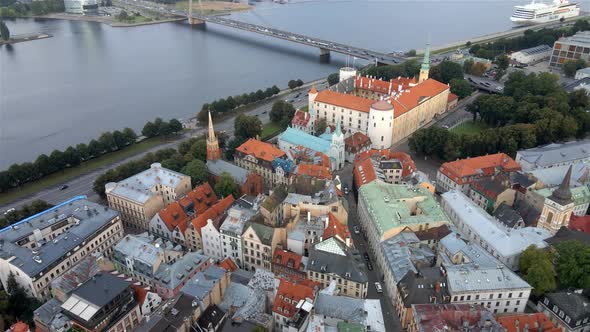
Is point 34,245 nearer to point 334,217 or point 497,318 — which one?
point 334,217

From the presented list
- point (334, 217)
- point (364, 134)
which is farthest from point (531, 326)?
point (364, 134)

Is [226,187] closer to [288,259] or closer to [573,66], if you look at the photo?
[288,259]

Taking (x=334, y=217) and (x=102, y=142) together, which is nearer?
(x=334, y=217)

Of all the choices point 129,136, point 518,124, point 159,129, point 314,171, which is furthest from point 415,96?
point 129,136

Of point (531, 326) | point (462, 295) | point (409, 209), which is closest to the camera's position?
point (531, 326)

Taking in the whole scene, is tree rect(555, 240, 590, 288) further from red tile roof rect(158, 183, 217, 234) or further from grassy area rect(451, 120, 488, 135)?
grassy area rect(451, 120, 488, 135)

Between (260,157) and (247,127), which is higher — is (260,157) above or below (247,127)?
above

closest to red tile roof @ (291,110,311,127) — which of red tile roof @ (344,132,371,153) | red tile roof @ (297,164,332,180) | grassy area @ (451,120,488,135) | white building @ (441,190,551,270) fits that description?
red tile roof @ (344,132,371,153)

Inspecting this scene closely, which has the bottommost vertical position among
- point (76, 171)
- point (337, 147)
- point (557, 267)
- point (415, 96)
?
point (76, 171)
